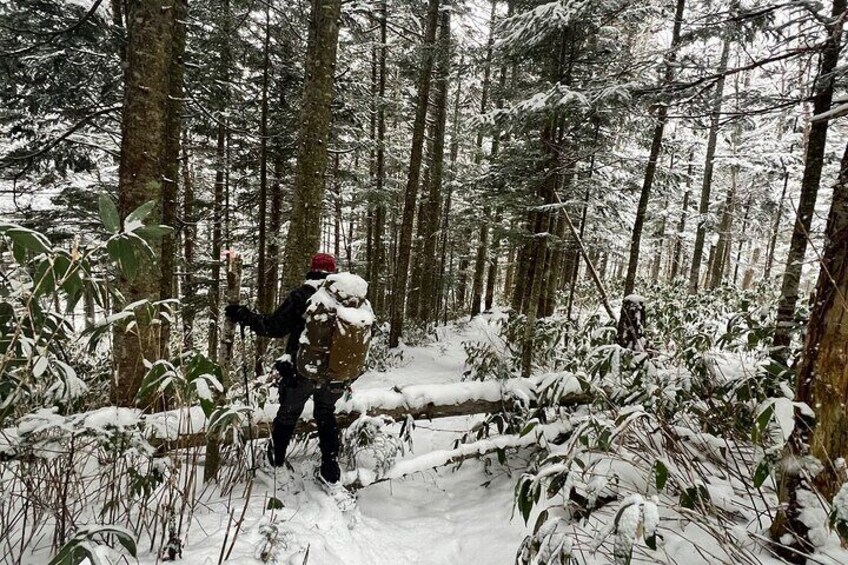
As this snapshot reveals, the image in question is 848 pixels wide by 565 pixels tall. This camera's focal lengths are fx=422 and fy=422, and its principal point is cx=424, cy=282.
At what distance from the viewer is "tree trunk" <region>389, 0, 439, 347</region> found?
10.4m

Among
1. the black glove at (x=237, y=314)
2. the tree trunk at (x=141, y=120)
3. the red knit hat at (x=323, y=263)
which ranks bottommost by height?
the black glove at (x=237, y=314)

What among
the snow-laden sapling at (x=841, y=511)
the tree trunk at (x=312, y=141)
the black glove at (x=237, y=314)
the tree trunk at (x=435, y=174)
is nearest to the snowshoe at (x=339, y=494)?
the black glove at (x=237, y=314)

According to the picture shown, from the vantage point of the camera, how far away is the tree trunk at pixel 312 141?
17.7 ft

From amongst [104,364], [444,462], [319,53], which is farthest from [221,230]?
[444,462]

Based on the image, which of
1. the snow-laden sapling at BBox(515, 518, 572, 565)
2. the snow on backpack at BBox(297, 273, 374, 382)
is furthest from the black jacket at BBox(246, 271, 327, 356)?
the snow-laden sapling at BBox(515, 518, 572, 565)

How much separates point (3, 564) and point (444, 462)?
2878mm

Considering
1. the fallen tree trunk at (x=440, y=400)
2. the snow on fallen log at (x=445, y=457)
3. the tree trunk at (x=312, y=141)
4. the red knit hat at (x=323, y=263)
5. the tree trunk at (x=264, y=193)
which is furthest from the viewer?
the tree trunk at (x=264, y=193)

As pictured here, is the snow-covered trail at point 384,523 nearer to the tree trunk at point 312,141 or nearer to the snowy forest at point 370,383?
the snowy forest at point 370,383

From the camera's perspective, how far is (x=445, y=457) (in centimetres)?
385

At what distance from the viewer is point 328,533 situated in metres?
3.09

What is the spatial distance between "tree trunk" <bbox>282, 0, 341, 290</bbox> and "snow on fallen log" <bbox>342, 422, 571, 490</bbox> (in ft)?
8.85

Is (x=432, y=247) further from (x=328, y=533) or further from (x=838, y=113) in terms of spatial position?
(x=838, y=113)

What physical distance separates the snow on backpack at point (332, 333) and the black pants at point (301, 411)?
205 millimetres

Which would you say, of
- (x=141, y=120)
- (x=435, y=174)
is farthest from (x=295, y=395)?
(x=435, y=174)
